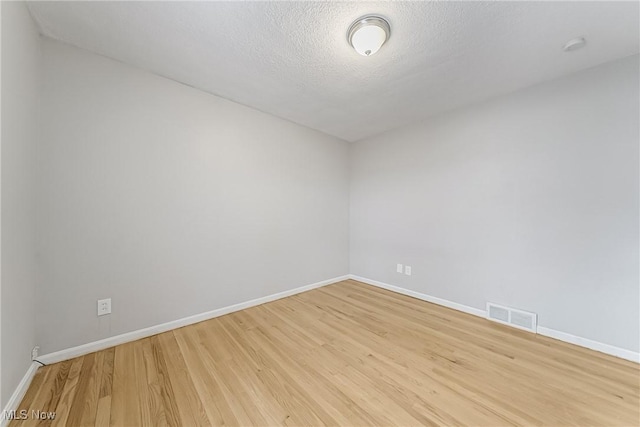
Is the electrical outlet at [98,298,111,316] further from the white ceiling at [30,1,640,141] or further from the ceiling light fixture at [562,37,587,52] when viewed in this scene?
the ceiling light fixture at [562,37,587,52]

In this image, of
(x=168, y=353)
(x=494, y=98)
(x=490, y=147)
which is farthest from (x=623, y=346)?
(x=168, y=353)

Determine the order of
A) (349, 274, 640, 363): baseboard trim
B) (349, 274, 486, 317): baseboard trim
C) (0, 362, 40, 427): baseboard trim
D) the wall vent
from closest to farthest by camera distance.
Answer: (0, 362, 40, 427): baseboard trim, (349, 274, 640, 363): baseboard trim, the wall vent, (349, 274, 486, 317): baseboard trim

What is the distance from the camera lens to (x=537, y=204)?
220 cm

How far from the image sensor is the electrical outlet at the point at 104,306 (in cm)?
187

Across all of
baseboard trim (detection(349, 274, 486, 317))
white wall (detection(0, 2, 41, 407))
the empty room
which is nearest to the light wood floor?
the empty room

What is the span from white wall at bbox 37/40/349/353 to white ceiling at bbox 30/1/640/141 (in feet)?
0.97

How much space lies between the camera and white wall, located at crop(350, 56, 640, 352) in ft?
6.03

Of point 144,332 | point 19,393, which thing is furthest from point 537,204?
point 19,393

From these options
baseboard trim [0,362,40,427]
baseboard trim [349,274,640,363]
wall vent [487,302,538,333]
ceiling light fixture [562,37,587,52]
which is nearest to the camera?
baseboard trim [0,362,40,427]

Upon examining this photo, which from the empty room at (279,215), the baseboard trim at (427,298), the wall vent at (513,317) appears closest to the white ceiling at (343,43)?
the empty room at (279,215)
